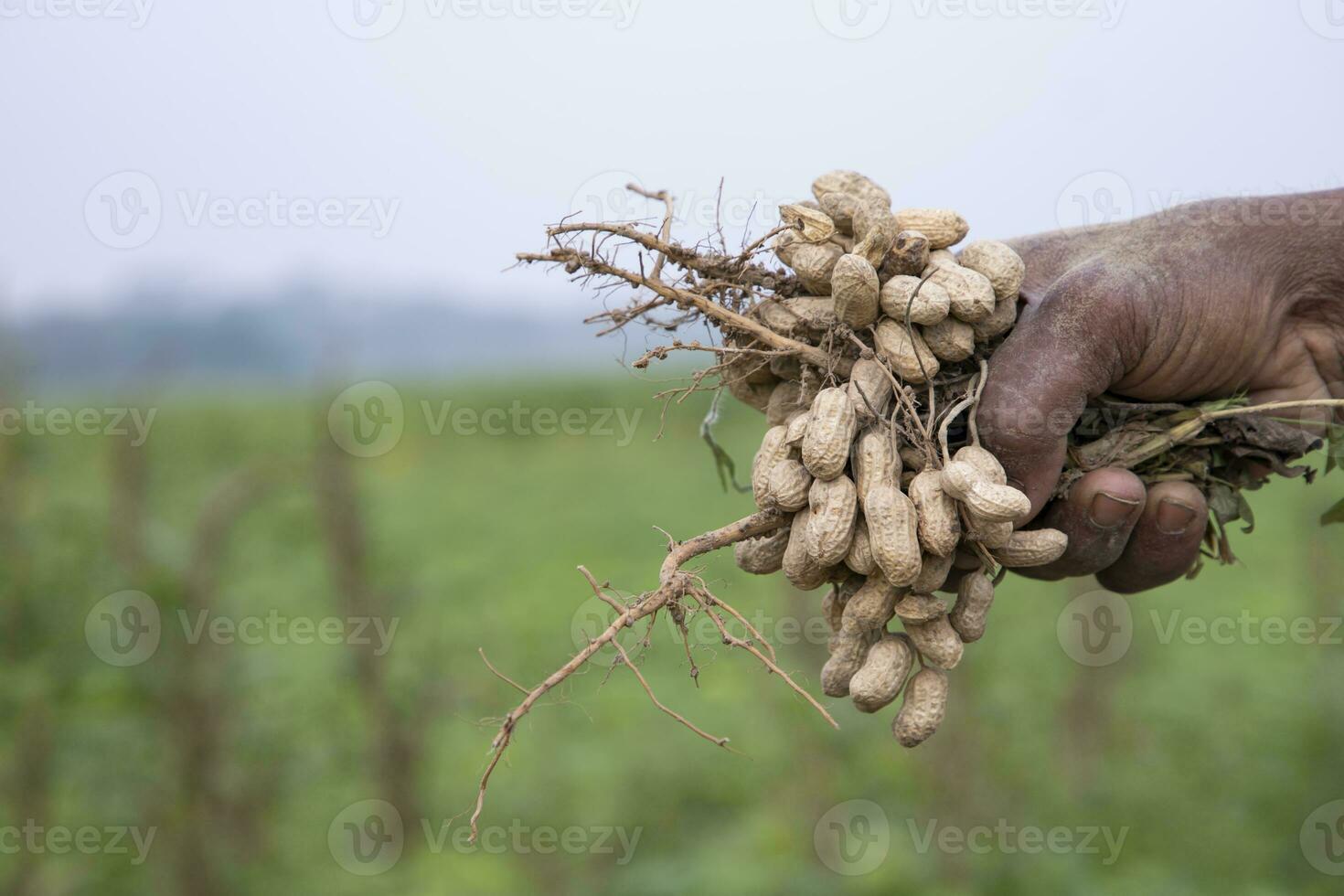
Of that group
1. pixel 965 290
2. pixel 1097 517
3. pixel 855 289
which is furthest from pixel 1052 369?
pixel 855 289

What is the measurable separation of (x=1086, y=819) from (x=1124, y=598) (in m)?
A: 1.60

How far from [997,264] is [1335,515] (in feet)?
3.76

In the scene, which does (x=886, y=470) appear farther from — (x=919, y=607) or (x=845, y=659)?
(x=845, y=659)

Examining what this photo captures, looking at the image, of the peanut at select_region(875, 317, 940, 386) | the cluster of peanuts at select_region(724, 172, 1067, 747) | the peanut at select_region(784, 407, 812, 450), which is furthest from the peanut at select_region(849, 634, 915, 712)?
the peanut at select_region(875, 317, 940, 386)

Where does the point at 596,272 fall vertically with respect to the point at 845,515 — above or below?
above

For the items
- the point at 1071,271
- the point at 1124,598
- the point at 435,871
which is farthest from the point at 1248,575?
the point at 1071,271

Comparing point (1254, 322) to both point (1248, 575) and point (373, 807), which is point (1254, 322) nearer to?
point (373, 807)


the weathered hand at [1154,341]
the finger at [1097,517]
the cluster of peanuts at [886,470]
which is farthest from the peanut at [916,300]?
the finger at [1097,517]

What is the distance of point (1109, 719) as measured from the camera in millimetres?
6371

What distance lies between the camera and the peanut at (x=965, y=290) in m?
2.20

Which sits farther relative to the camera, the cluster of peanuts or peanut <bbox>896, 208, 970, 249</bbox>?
peanut <bbox>896, 208, 970, 249</bbox>

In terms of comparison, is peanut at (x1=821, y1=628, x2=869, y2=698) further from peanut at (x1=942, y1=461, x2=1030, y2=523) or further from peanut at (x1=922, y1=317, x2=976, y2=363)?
peanut at (x1=922, y1=317, x2=976, y2=363)

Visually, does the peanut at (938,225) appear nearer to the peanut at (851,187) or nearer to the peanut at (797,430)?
the peanut at (851,187)

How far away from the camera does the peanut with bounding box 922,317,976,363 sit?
2.26 meters
